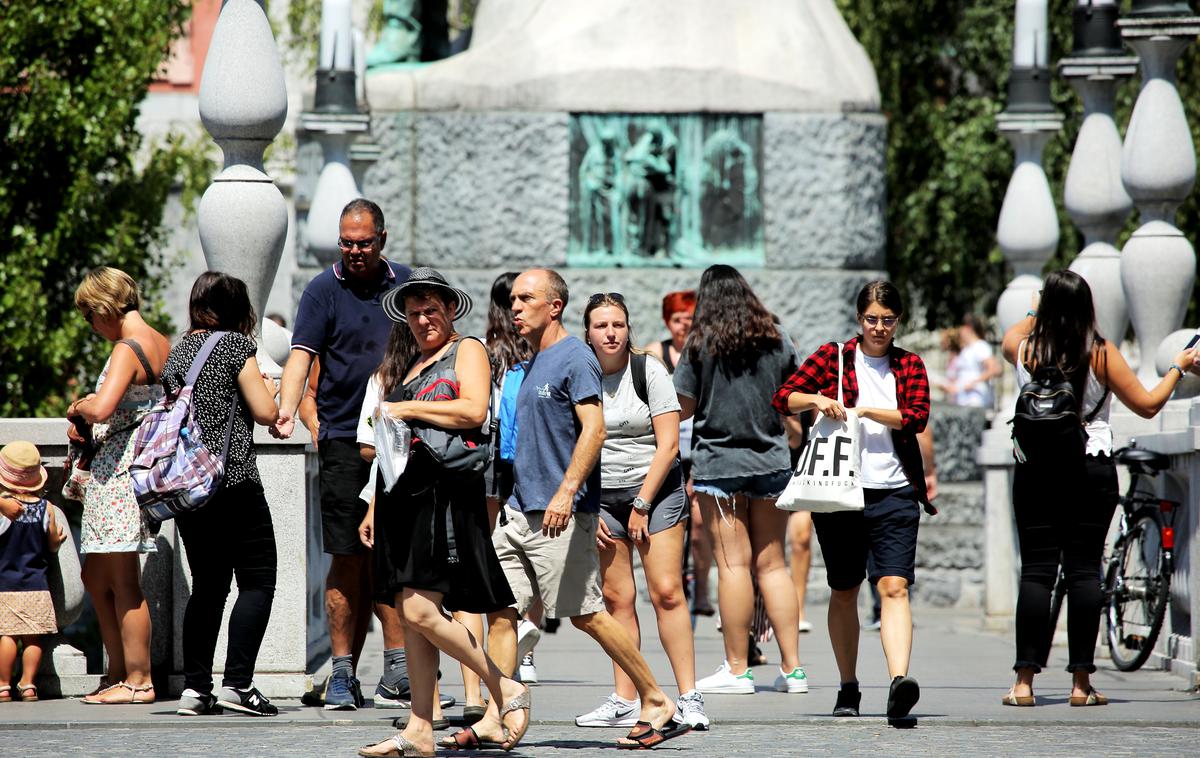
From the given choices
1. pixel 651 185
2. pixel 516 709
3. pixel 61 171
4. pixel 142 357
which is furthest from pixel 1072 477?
pixel 61 171

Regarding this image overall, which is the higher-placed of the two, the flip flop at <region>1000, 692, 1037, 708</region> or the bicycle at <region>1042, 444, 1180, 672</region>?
the bicycle at <region>1042, 444, 1180, 672</region>

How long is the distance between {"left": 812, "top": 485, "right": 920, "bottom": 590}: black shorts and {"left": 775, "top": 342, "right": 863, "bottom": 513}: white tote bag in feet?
0.45

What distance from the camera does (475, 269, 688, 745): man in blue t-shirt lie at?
7.46m

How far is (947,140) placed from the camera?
2545 cm

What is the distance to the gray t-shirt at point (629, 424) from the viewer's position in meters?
8.21

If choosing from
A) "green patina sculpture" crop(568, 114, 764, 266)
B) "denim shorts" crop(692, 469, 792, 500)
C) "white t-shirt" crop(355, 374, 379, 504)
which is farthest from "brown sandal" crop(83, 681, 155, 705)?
"green patina sculpture" crop(568, 114, 764, 266)

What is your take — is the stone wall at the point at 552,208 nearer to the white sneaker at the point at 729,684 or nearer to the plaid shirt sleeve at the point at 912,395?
the white sneaker at the point at 729,684

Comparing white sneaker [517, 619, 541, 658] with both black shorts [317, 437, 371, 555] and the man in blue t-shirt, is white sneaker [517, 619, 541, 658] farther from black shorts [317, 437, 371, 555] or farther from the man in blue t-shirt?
black shorts [317, 437, 371, 555]

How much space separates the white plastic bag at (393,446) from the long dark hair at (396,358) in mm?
355

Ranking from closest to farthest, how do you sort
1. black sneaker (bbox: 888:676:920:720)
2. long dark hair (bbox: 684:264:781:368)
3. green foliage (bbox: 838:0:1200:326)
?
black sneaker (bbox: 888:676:920:720)
long dark hair (bbox: 684:264:781:368)
green foliage (bbox: 838:0:1200:326)

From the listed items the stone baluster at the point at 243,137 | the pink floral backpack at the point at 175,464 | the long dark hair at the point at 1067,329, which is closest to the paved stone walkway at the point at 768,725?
the pink floral backpack at the point at 175,464

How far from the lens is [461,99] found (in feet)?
49.5

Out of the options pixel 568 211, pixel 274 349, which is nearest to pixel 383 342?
pixel 274 349

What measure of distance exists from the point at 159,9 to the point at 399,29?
259 inches
